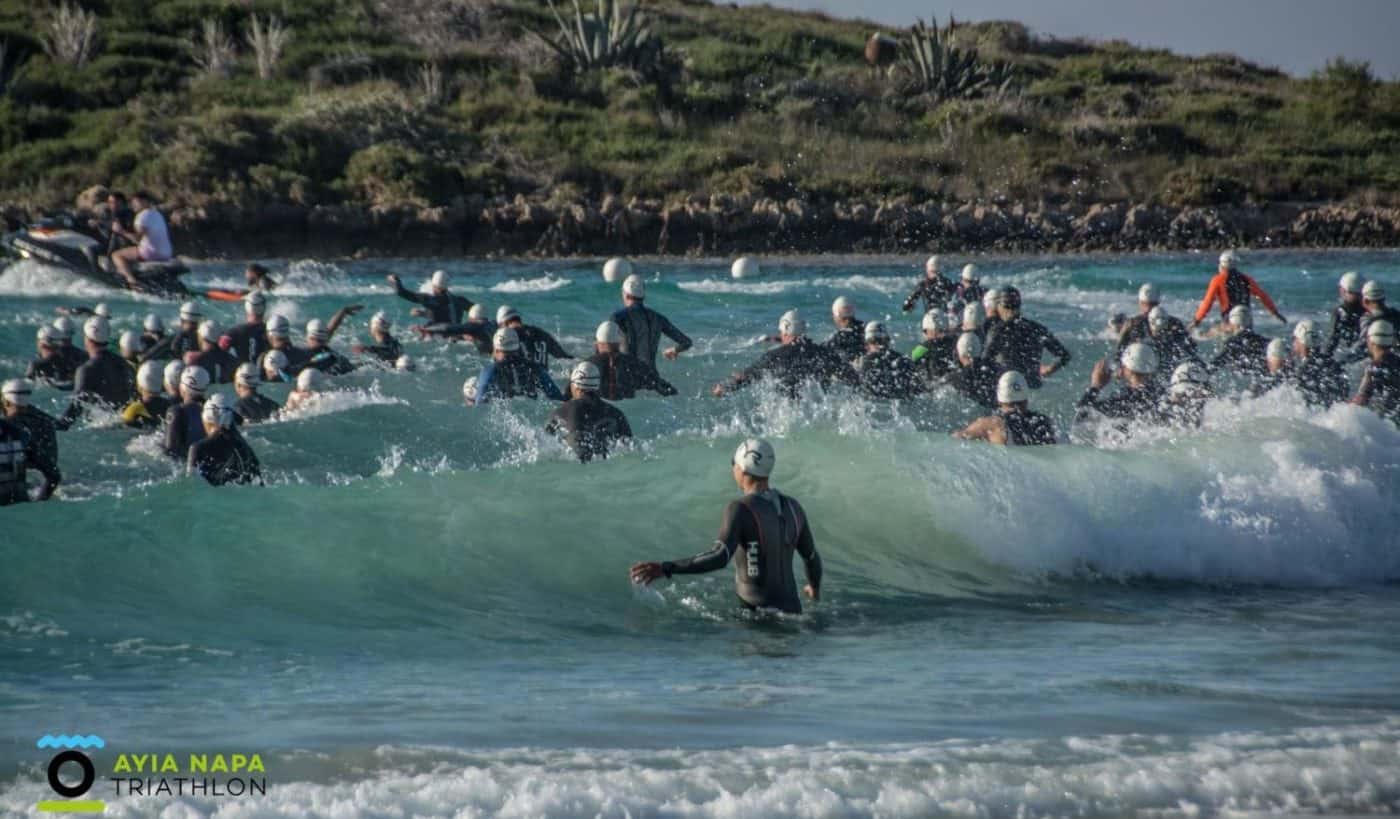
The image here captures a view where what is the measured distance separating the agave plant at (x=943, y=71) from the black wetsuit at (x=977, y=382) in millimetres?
32612

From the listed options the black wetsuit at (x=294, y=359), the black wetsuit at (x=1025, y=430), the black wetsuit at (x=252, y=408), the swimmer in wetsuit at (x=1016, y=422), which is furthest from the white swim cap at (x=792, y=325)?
the black wetsuit at (x=294, y=359)

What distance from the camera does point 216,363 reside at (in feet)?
53.2

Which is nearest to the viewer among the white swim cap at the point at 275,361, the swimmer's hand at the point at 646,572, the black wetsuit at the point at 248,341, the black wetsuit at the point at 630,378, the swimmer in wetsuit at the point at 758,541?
the swimmer's hand at the point at 646,572

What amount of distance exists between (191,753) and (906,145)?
3753 cm

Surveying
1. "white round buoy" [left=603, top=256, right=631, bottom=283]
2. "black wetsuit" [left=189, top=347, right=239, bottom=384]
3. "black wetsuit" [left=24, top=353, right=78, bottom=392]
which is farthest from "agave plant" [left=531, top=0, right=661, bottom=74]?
"black wetsuit" [left=24, top=353, right=78, bottom=392]

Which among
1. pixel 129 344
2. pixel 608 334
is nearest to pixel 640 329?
pixel 608 334

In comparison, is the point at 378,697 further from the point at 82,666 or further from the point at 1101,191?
the point at 1101,191

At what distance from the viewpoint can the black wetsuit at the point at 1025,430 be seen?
12453 millimetres

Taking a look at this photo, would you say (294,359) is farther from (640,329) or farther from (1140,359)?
(1140,359)

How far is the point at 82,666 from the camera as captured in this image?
8914 mm

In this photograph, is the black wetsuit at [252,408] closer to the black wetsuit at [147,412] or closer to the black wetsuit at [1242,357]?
the black wetsuit at [147,412]

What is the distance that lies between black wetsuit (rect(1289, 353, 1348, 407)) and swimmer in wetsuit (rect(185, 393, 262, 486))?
29.1 feet

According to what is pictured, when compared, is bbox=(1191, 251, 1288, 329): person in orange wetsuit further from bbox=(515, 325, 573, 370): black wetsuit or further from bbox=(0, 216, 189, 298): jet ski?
bbox=(0, 216, 189, 298): jet ski

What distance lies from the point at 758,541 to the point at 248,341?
33.9 feet
